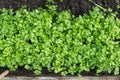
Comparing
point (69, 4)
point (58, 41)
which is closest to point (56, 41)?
point (58, 41)

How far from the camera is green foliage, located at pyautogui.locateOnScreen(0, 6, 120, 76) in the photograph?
2.86 m

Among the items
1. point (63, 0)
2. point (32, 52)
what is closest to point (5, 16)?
point (32, 52)

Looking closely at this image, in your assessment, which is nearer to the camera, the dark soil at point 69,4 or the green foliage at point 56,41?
the green foliage at point 56,41

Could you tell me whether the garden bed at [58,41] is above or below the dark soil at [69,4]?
below

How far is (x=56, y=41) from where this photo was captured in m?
2.85

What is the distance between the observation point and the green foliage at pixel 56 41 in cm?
286

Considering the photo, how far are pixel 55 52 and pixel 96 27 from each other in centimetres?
46

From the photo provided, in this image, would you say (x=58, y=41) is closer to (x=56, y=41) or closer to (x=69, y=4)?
(x=56, y=41)

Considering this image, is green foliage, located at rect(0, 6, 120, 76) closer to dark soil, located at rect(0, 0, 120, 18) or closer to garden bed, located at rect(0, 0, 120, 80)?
garden bed, located at rect(0, 0, 120, 80)

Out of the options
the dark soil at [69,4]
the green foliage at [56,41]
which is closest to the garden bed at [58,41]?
the green foliage at [56,41]

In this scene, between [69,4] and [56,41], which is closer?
[56,41]

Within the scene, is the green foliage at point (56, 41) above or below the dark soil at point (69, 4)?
below

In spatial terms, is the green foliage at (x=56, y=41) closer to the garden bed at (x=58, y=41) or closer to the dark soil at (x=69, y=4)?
the garden bed at (x=58, y=41)

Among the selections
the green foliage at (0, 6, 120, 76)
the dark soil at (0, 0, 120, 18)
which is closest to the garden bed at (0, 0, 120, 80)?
the green foliage at (0, 6, 120, 76)
